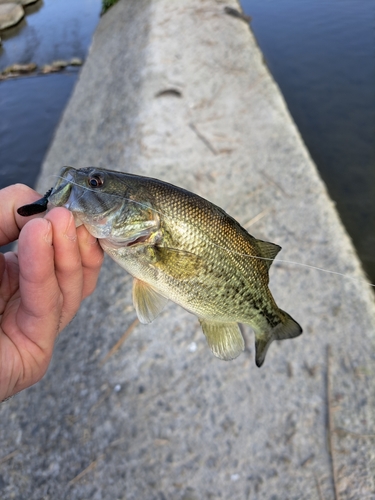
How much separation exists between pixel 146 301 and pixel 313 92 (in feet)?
26.2

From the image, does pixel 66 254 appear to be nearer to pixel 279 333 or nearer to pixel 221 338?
pixel 221 338

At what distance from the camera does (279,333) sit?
2455 millimetres

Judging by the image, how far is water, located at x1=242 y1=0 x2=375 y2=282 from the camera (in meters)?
6.43

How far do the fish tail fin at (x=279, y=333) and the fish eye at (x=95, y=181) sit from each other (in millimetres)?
1290

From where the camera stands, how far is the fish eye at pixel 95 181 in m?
2.12

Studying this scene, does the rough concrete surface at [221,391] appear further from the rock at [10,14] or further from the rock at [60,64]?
the rock at [10,14]

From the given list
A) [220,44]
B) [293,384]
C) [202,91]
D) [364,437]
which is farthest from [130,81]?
[364,437]

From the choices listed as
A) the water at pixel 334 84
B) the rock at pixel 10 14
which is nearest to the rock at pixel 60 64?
the rock at pixel 10 14

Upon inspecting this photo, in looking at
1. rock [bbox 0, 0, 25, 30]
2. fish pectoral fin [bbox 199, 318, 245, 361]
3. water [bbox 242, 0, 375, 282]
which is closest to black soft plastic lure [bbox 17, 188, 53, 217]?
fish pectoral fin [bbox 199, 318, 245, 361]

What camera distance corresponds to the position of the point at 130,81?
868cm

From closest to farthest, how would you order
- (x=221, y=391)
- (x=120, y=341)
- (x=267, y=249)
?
(x=267, y=249) < (x=221, y=391) < (x=120, y=341)

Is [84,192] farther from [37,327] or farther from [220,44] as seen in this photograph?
[220,44]

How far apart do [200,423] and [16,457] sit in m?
1.65

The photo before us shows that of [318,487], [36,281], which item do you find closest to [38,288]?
[36,281]
